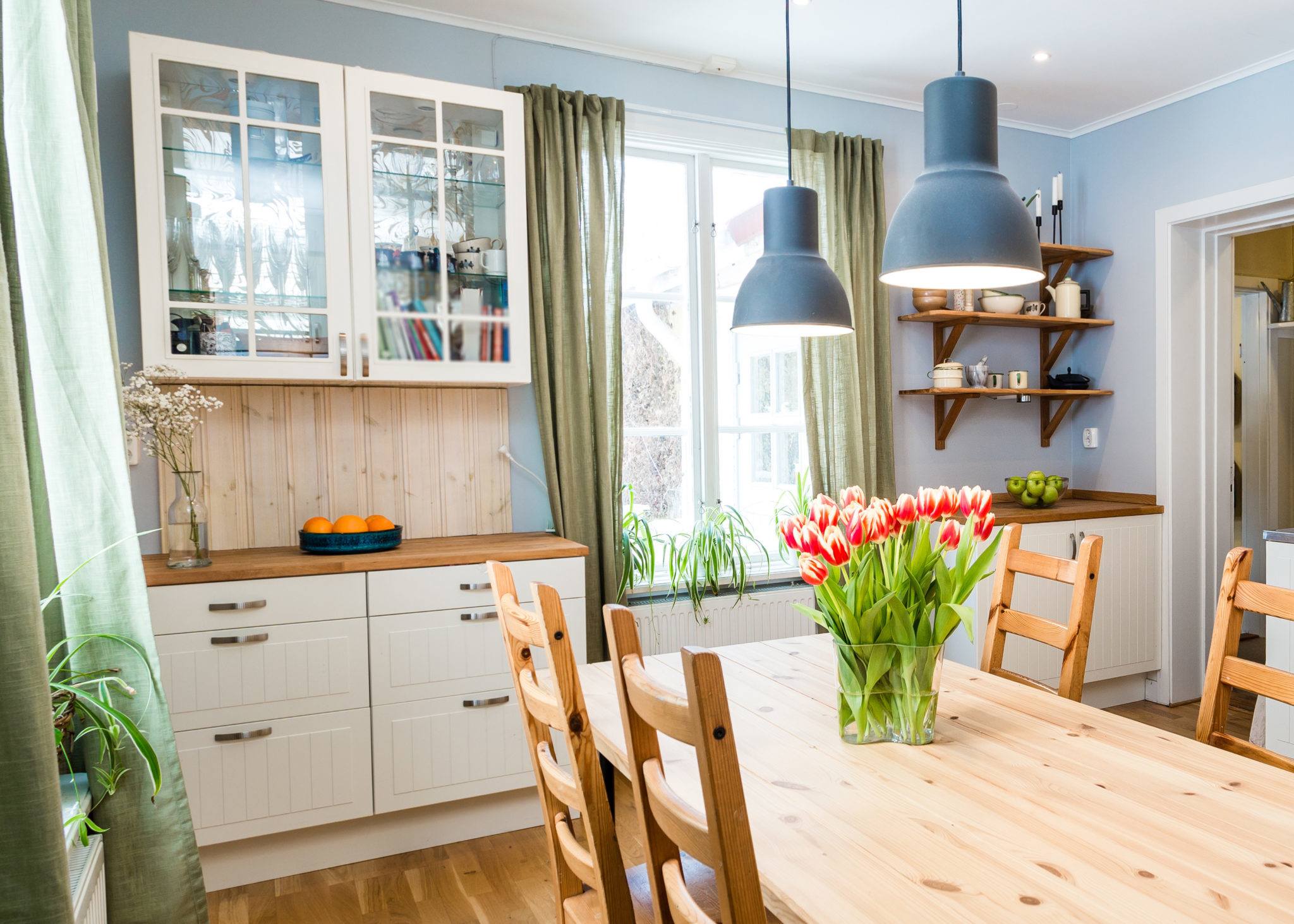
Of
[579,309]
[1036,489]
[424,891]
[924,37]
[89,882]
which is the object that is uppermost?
[924,37]

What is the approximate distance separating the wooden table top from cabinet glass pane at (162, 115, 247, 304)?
1734 millimetres

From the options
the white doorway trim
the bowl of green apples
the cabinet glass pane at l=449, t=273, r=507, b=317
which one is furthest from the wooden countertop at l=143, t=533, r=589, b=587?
the white doorway trim

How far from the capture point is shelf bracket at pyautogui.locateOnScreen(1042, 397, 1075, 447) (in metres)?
4.21

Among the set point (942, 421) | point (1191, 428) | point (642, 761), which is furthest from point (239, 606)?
point (1191, 428)

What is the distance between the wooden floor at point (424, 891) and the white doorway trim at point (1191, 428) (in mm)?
2805

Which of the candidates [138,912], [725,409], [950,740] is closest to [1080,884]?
[950,740]

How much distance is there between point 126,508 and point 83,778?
46 cm

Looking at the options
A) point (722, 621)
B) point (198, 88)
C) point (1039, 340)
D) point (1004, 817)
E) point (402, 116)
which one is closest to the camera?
point (1004, 817)

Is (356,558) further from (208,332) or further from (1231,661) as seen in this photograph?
(1231,661)

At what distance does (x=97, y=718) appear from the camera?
54.0 inches

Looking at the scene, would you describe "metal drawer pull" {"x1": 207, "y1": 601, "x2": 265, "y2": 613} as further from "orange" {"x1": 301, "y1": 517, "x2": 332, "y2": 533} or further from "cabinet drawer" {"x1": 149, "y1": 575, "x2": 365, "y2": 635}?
"orange" {"x1": 301, "y1": 517, "x2": 332, "y2": 533}

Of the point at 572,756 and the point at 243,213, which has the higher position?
the point at 243,213

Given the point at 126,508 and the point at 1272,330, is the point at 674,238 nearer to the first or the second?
the point at 126,508

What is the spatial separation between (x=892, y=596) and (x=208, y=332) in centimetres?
209
